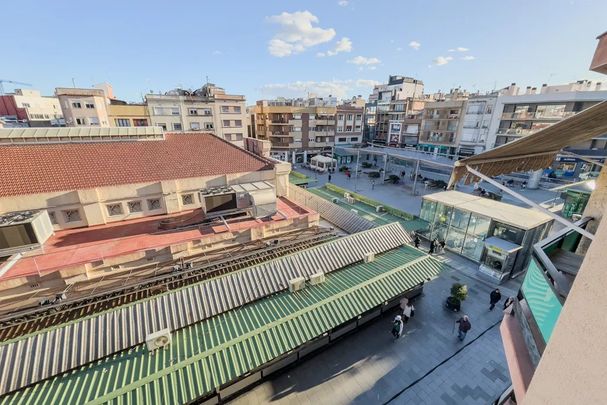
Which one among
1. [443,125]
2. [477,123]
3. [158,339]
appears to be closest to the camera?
[158,339]

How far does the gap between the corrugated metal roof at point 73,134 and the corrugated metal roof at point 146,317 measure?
623 inches

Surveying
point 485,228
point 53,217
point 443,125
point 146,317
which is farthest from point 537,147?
point 443,125

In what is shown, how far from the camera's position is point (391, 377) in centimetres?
1129

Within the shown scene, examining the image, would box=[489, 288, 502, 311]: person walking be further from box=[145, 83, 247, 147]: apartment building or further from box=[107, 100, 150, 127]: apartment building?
box=[107, 100, 150, 127]: apartment building

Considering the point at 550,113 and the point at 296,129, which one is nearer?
the point at 550,113

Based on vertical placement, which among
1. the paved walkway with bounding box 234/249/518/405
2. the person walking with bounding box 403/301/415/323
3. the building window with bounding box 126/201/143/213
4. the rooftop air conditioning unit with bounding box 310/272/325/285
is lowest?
the paved walkway with bounding box 234/249/518/405

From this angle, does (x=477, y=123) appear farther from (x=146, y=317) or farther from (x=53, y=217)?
(x=53, y=217)

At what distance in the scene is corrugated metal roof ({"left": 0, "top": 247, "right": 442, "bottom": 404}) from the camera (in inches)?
304

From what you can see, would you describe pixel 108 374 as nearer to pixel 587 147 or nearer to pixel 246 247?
pixel 246 247

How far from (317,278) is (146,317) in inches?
291

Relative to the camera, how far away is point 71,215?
52.6 ft

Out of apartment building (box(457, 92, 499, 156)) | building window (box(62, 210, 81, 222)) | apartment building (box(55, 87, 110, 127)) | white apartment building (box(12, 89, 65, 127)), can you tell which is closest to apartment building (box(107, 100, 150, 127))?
apartment building (box(55, 87, 110, 127))

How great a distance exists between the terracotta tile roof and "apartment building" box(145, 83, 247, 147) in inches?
857

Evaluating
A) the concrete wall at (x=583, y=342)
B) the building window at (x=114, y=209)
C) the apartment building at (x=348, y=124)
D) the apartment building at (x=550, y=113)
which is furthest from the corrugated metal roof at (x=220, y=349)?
the apartment building at (x=348, y=124)
